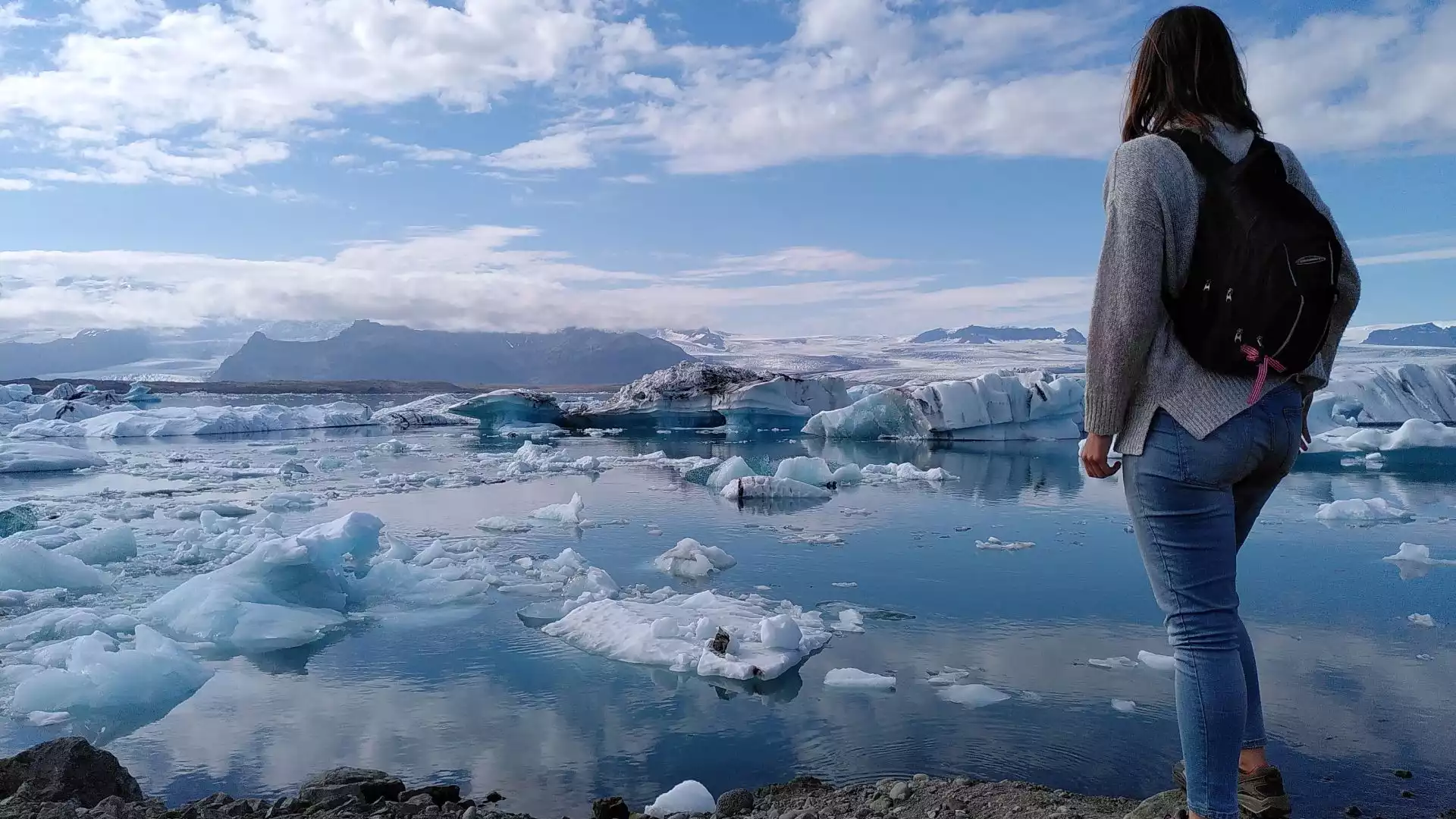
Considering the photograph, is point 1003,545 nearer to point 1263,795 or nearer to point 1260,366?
point 1263,795

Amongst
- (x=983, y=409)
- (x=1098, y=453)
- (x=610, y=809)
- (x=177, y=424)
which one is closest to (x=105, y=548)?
(x=610, y=809)

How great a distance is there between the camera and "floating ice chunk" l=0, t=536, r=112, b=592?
5.65 m

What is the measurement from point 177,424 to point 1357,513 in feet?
88.2

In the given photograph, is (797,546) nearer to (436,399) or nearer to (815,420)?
(815,420)

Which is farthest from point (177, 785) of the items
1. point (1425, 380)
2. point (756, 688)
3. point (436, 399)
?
point (436, 399)

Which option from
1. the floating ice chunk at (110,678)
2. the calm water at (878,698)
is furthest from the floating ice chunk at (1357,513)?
the floating ice chunk at (110,678)

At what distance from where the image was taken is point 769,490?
10461mm

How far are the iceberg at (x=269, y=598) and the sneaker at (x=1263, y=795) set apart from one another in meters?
4.46

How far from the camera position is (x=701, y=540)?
772 centimetres

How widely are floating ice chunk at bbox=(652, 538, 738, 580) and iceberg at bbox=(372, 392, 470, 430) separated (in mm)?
23521

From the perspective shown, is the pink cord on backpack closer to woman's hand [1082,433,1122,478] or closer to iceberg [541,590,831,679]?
woman's hand [1082,433,1122,478]

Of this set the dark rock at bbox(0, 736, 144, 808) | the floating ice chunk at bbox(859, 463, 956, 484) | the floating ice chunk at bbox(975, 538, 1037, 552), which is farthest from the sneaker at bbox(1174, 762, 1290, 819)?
the floating ice chunk at bbox(859, 463, 956, 484)

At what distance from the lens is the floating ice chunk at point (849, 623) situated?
472 centimetres

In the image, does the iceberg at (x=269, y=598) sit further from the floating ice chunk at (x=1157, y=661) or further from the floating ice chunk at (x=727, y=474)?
the floating ice chunk at (x=727, y=474)
